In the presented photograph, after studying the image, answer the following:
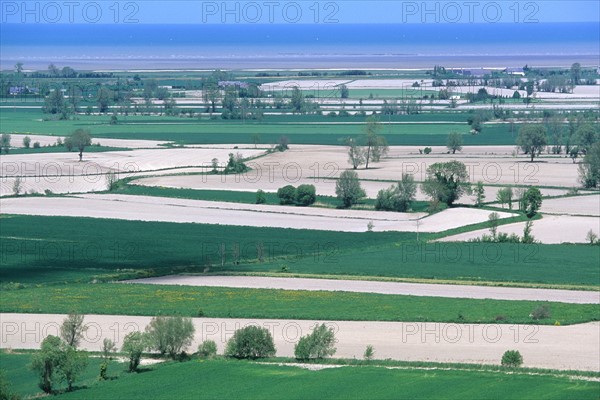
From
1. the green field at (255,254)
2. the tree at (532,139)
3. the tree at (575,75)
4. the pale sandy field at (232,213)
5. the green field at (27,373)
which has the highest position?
the tree at (575,75)

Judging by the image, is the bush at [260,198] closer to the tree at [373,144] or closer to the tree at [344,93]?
the tree at [373,144]

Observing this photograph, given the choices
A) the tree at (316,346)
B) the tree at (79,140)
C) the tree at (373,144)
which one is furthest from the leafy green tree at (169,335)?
the tree at (79,140)

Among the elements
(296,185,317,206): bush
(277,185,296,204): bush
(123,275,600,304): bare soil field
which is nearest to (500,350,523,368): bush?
(123,275,600,304): bare soil field

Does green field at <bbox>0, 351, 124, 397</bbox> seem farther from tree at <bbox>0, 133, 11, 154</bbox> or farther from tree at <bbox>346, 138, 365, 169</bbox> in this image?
tree at <bbox>0, 133, 11, 154</bbox>

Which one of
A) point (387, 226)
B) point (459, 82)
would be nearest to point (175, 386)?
point (387, 226)

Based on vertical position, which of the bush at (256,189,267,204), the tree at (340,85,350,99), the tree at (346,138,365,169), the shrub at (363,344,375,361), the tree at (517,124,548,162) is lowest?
the shrub at (363,344,375,361)

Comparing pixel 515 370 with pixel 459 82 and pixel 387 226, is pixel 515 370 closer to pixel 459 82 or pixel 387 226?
pixel 387 226
